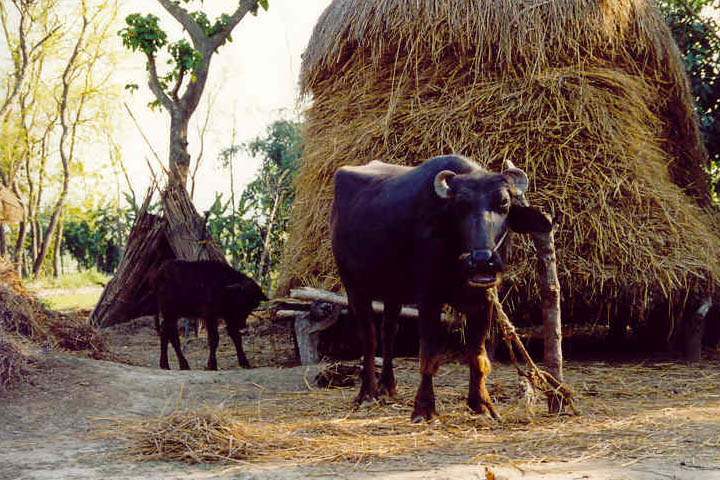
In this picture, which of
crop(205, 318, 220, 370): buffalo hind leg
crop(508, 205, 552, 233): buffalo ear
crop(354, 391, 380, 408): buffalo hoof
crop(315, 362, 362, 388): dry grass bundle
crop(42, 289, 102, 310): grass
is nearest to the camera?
crop(508, 205, 552, 233): buffalo ear

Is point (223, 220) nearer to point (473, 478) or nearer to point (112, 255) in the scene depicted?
point (473, 478)

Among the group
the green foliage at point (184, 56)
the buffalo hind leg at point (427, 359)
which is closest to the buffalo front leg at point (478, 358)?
A: the buffalo hind leg at point (427, 359)

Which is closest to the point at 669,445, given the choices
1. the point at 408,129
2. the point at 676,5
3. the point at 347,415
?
the point at 347,415

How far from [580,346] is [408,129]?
360cm

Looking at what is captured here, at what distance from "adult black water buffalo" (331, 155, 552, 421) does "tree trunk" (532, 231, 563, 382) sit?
37 centimetres

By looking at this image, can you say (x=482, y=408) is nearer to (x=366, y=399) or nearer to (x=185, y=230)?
(x=366, y=399)

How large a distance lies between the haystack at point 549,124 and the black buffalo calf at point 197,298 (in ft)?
2.15

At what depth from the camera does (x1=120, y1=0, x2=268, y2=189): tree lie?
14562mm

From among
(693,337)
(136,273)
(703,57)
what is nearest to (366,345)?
(693,337)

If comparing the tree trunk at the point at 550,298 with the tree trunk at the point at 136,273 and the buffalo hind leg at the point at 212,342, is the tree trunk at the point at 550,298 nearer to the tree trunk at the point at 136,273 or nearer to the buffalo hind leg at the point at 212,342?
the buffalo hind leg at the point at 212,342

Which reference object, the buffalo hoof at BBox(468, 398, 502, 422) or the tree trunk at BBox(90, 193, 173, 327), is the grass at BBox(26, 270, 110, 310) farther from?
the buffalo hoof at BBox(468, 398, 502, 422)

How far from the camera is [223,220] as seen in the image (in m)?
15.9

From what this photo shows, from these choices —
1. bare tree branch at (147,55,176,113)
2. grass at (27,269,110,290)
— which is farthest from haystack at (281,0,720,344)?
grass at (27,269,110,290)

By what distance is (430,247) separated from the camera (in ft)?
18.8
